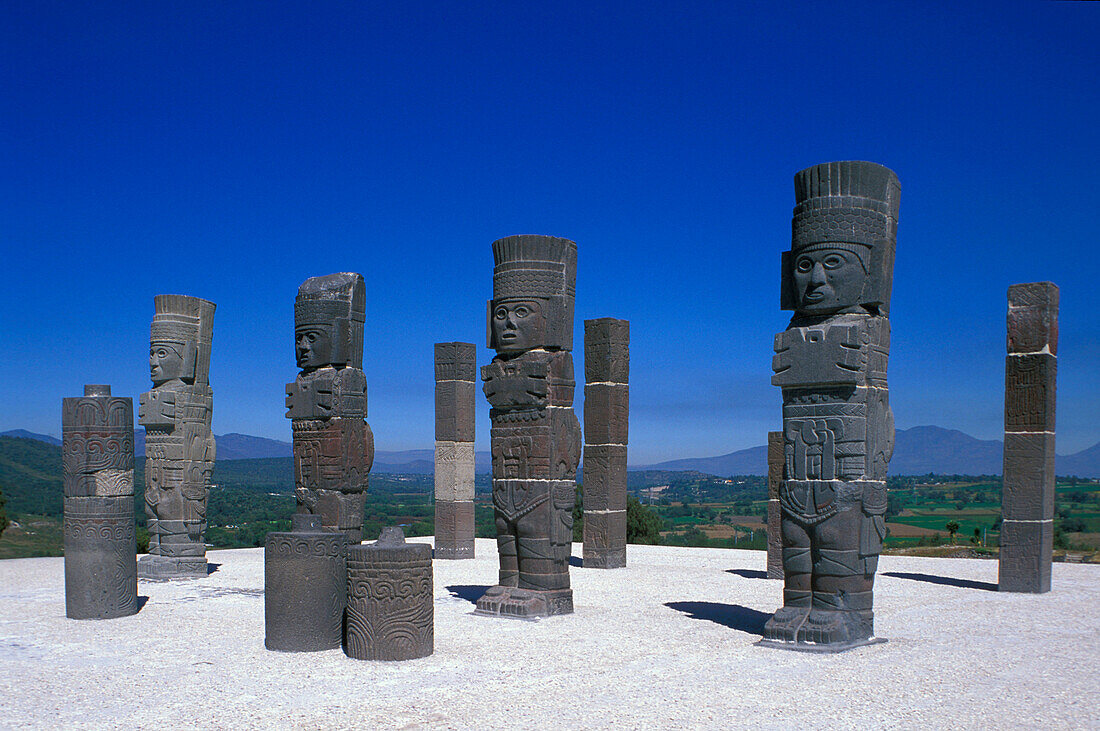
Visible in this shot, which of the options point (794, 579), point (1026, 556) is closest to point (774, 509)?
point (1026, 556)

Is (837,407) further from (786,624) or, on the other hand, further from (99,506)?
(99,506)

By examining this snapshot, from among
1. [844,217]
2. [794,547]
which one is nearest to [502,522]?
[794,547]

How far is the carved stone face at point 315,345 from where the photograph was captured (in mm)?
11555

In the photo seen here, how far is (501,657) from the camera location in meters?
7.71

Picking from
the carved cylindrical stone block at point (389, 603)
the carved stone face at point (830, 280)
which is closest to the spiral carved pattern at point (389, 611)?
the carved cylindrical stone block at point (389, 603)

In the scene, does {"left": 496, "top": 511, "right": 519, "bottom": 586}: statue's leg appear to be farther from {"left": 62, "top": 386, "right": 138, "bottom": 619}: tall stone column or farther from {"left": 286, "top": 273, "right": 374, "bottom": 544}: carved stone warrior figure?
{"left": 62, "top": 386, "right": 138, "bottom": 619}: tall stone column

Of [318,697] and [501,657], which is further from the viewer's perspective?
[501,657]

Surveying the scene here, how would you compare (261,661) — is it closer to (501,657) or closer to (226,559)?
(501,657)

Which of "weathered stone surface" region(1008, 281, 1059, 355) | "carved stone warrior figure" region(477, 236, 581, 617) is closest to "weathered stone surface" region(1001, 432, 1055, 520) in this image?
"weathered stone surface" region(1008, 281, 1059, 355)

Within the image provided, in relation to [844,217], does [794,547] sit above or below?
below

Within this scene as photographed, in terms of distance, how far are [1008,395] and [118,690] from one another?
11.2m

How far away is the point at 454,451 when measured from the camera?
16766 millimetres

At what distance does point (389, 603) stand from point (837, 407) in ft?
13.8

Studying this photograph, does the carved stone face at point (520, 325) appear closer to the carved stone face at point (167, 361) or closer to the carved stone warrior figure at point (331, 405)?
the carved stone warrior figure at point (331, 405)
